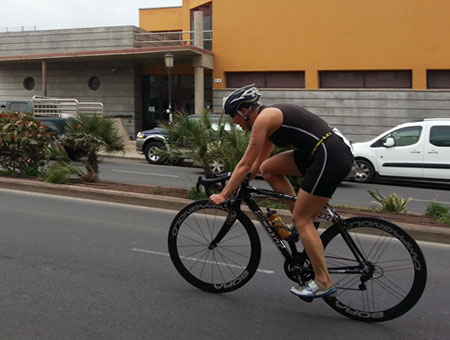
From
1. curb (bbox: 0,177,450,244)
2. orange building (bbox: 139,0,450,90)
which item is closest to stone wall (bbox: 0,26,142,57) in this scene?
orange building (bbox: 139,0,450,90)

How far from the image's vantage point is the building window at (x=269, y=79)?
83.0 feet

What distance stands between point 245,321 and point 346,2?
21823 millimetres

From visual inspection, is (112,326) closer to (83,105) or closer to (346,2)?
(346,2)

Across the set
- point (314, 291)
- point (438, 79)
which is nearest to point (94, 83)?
point (438, 79)

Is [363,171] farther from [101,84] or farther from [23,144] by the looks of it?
[101,84]

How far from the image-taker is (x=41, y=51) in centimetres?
3012

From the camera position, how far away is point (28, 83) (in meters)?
31.2

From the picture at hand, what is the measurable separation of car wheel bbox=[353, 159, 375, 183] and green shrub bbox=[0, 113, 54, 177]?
26.9 ft

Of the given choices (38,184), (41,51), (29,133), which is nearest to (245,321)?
(38,184)

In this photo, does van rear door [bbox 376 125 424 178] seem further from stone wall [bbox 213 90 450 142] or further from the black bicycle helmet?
the black bicycle helmet

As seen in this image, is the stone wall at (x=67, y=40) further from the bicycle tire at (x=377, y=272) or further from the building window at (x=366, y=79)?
the bicycle tire at (x=377, y=272)

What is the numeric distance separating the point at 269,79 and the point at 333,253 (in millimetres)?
21996

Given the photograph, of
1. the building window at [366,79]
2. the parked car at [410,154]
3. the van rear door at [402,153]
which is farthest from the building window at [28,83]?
the van rear door at [402,153]

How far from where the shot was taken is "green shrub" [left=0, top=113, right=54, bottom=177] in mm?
10625
